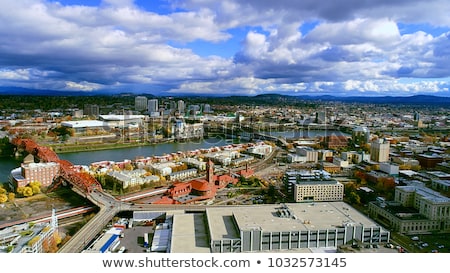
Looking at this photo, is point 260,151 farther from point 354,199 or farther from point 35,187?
point 35,187

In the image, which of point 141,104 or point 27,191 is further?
point 141,104

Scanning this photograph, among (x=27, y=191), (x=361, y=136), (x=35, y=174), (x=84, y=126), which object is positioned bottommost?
(x=27, y=191)

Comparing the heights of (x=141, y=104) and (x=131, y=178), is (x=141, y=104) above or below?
above

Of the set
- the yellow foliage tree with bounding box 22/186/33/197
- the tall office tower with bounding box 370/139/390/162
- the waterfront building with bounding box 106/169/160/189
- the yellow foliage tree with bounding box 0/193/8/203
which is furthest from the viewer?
the tall office tower with bounding box 370/139/390/162

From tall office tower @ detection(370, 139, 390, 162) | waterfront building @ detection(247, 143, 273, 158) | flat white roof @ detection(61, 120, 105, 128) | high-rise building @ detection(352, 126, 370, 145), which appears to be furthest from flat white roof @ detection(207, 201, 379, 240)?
flat white roof @ detection(61, 120, 105, 128)

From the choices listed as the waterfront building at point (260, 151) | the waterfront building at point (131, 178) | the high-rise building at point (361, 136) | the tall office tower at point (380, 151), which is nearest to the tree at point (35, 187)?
the waterfront building at point (131, 178)

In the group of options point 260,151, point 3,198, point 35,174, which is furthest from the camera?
point 260,151

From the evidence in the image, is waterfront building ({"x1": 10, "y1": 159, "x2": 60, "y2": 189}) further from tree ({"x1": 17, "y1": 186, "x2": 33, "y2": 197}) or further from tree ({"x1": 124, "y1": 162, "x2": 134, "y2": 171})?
tree ({"x1": 124, "y1": 162, "x2": 134, "y2": 171})

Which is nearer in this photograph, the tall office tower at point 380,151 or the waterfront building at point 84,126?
the tall office tower at point 380,151

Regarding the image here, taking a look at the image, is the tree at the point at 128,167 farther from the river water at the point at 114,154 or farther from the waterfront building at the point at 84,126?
the waterfront building at the point at 84,126

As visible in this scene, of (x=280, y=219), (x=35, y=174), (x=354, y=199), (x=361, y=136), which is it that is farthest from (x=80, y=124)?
(x=280, y=219)

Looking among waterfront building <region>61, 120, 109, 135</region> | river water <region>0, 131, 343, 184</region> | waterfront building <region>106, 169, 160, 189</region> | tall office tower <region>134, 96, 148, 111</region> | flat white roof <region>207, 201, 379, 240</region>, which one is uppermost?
tall office tower <region>134, 96, 148, 111</region>

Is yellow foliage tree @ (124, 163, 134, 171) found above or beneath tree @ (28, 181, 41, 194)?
above
